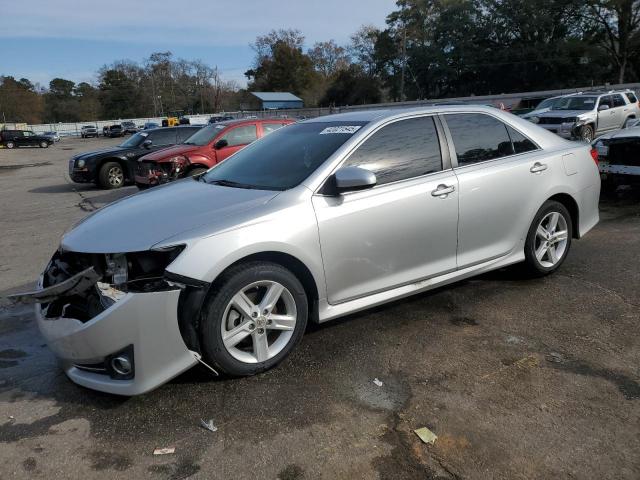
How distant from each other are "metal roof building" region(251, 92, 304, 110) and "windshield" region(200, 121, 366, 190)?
238 ft

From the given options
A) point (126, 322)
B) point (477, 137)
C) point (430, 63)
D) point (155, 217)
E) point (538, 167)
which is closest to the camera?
point (126, 322)

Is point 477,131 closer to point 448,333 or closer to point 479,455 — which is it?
point 448,333

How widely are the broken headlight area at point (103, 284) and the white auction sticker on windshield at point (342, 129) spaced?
5.32 feet

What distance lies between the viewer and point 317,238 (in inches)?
133

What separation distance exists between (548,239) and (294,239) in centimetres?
270

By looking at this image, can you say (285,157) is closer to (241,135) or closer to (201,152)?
(201,152)

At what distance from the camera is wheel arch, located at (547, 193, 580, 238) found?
486cm

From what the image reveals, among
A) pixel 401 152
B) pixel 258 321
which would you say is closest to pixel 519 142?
pixel 401 152

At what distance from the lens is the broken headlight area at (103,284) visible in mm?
2932

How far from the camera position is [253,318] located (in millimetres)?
3213

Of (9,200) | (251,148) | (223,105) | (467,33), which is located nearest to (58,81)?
(223,105)

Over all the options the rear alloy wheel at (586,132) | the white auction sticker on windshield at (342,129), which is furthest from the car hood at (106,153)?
the rear alloy wheel at (586,132)

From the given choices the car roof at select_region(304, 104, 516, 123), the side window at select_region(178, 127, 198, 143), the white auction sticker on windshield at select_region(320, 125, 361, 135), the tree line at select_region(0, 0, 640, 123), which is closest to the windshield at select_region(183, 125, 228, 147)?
the side window at select_region(178, 127, 198, 143)

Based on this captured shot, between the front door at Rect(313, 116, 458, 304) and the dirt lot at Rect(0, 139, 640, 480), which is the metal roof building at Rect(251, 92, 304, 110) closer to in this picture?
the front door at Rect(313, 116, 458, 304)
